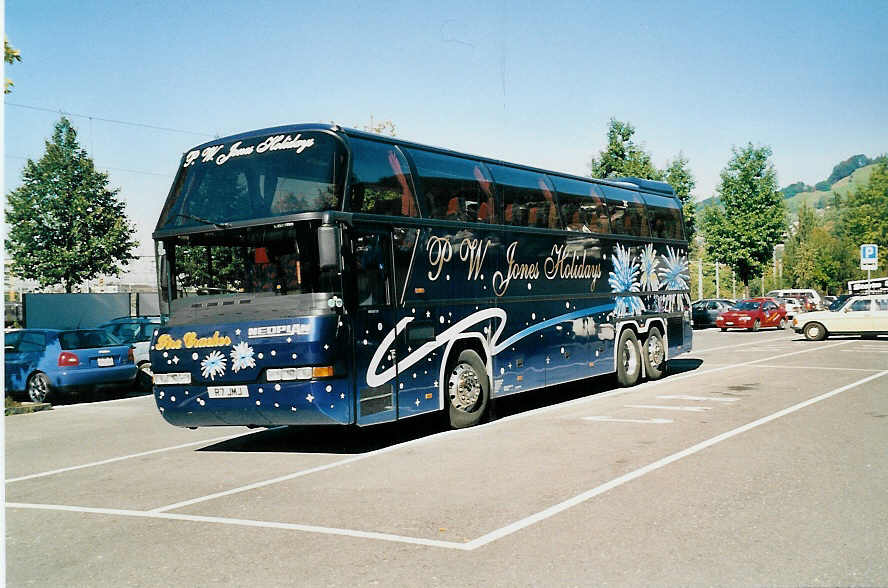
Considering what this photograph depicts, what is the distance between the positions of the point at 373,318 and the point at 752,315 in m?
35.3

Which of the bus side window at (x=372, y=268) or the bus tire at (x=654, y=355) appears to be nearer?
the bus side window at (x=372, y=268)

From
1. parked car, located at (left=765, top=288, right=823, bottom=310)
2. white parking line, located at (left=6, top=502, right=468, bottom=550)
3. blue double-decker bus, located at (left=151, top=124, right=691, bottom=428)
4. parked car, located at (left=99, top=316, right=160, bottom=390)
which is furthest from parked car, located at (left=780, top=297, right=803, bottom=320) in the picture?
white parking line, located at (left=6, top=502, right=468, bottom=550)

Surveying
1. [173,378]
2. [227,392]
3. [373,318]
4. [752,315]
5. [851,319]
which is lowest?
[752,315]

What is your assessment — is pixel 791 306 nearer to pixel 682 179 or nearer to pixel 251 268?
pixel 682 179

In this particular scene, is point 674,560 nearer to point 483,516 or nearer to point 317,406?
point 483,516

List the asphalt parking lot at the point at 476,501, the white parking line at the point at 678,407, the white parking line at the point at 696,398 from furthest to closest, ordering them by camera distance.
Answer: the white parking line at the point at 696,398 → the white parking line at the point at 678,407 → the asphalt parking lot at the point at 476,501

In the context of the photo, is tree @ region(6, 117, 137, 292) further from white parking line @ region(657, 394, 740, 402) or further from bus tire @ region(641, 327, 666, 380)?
white parking line @ region(657, 394, 740, 402)

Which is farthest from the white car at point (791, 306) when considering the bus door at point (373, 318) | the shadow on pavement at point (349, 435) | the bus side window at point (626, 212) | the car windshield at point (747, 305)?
the bus door at point (373, 318)

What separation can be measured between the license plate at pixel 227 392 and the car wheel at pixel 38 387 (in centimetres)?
911

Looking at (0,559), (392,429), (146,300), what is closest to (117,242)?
(146,300)

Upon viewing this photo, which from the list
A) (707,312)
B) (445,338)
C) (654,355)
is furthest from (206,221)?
(707,312)

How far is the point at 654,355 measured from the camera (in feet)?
60.0

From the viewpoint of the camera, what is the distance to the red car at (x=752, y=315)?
41812mm

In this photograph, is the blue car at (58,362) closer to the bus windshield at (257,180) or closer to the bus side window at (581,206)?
the bus windshield at (257,180)
